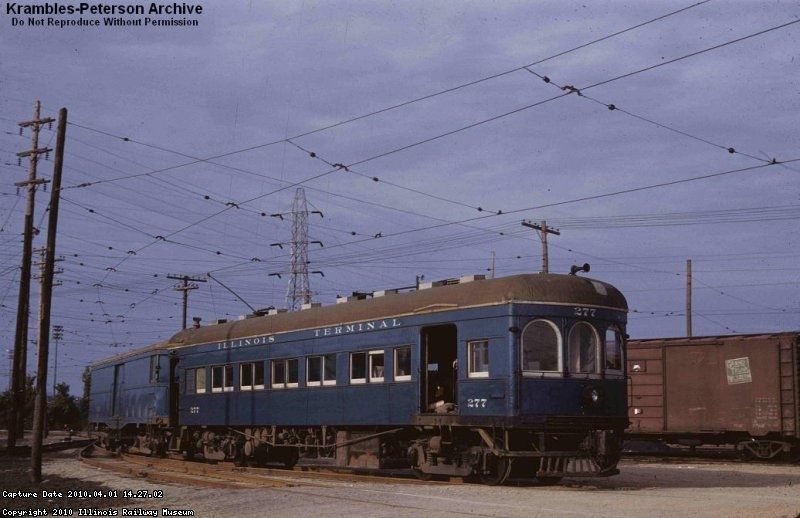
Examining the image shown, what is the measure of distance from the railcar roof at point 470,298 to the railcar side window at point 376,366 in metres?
0.78

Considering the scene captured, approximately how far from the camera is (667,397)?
2842cm

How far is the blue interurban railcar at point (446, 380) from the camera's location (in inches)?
693

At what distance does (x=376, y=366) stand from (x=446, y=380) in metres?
1.54

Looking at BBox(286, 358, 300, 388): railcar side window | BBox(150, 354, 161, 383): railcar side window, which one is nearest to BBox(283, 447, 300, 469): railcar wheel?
BBox(286, 358, 300, 388): railcar side window

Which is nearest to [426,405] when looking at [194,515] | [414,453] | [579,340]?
[414,453]

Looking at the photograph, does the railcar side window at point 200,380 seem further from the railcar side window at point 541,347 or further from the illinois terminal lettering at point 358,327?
the railcar side window at point 541,347

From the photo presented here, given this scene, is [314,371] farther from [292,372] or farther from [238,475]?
[238,475]

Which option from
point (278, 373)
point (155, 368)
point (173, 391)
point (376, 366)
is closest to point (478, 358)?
point (376, 366)

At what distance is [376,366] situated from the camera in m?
20.5

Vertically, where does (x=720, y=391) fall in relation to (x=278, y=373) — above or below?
below

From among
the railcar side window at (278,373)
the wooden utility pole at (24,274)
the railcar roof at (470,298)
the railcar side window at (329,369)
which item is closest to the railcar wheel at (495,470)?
the railcar roof at (470,298)

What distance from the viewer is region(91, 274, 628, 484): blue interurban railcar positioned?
1759cm

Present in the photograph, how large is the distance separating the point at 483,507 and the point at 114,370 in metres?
24.9

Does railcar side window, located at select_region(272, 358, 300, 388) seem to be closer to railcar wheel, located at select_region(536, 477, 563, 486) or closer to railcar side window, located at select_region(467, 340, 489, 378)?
railcar side window, located at select_region(467, 340, 489, 378)
